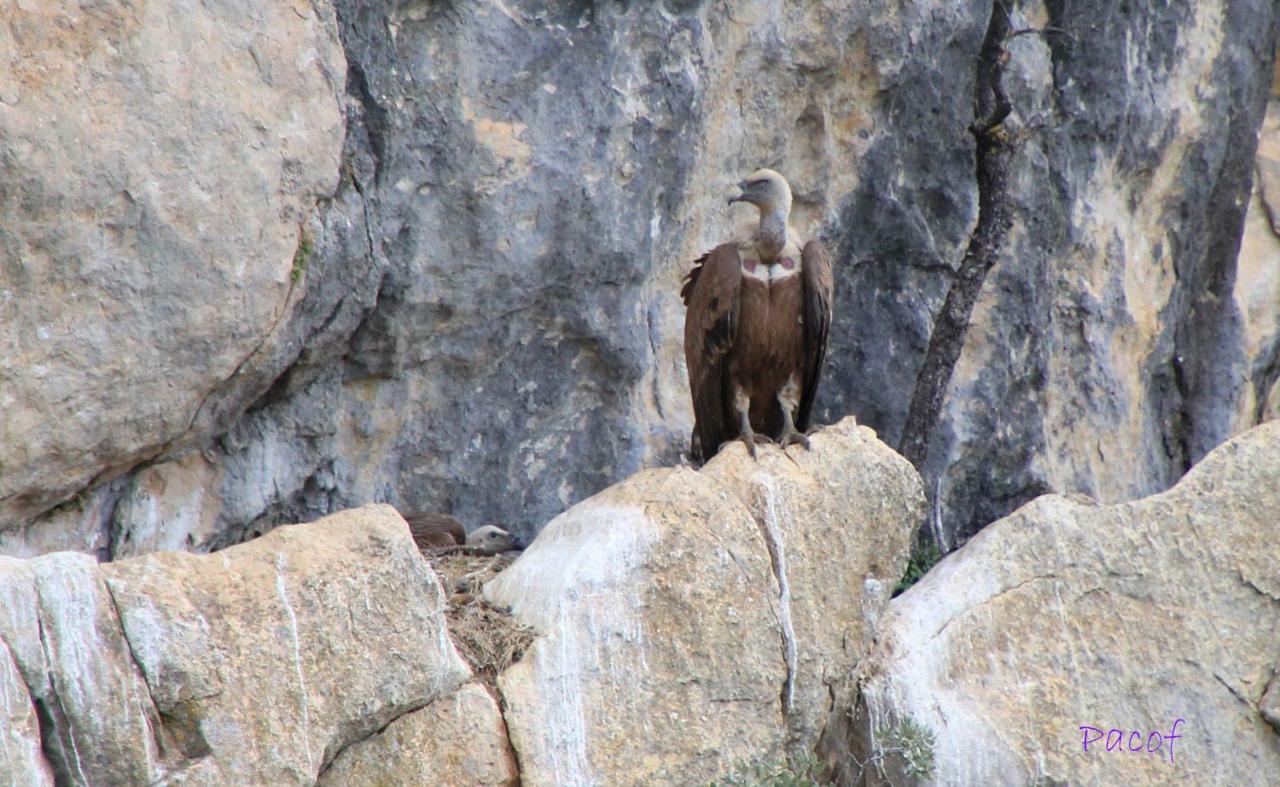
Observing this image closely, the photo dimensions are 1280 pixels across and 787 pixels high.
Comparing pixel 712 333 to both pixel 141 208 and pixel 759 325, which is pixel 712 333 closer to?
pixel 759 325

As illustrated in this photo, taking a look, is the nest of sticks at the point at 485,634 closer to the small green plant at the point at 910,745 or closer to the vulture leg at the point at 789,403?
the small green plant at the point at 910,745

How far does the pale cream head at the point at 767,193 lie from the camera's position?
7.12 meters

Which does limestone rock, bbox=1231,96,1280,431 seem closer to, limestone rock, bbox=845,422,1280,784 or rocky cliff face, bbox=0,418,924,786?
limestone rock, bbox=845,422,1280,784

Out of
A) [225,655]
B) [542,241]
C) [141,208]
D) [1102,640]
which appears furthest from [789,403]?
[225,655]

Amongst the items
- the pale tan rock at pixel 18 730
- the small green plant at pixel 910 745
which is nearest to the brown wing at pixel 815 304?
the small green plant at pixel 910 745

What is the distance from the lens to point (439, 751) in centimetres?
515

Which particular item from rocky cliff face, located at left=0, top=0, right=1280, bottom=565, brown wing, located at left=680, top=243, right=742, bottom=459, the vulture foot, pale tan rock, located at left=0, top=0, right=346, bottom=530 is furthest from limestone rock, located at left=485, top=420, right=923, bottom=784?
rocky cliff face, located at left=0, top=0, right=1280, bottom=565

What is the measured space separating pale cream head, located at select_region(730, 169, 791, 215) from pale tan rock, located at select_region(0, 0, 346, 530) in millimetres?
1805

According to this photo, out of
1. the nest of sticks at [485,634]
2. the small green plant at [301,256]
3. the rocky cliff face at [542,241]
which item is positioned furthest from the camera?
the small green plant at [301,256]

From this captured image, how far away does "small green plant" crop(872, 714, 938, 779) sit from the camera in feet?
18.0

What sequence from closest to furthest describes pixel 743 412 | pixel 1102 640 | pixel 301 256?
1. pixel 1102 640
2. pixel 301 256
3. pixel 743 412

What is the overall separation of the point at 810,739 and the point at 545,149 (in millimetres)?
3120

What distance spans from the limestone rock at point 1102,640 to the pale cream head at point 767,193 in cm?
177

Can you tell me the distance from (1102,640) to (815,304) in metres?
1.88
